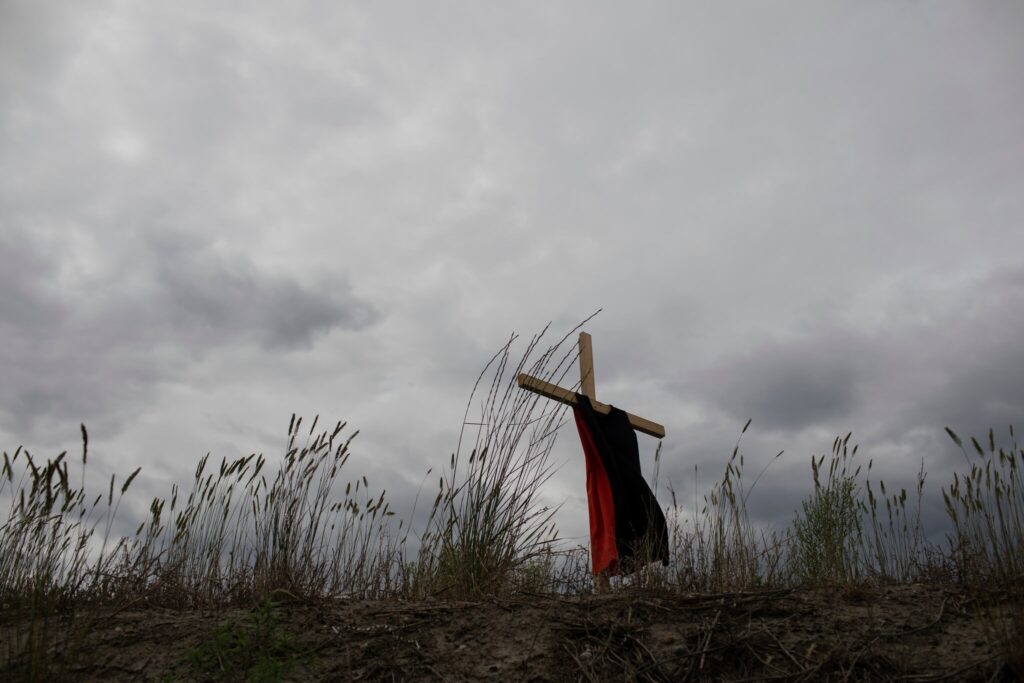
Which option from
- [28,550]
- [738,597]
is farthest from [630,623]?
[28,550]

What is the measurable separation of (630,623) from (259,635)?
4.71 ft

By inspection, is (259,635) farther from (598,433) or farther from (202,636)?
(598,433)

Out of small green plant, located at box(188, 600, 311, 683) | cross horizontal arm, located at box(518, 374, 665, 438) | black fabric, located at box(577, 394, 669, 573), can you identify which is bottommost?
small green plant, located at box(188, 600, 311, 683)

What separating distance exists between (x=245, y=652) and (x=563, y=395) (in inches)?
91.4

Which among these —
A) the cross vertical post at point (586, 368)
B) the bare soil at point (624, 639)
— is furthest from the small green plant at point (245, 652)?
the cross vertical post at point (586, 368)

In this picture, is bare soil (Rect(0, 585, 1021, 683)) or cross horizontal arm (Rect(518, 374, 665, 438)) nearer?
bare soil (Rect(0, 585, 1021, 683))

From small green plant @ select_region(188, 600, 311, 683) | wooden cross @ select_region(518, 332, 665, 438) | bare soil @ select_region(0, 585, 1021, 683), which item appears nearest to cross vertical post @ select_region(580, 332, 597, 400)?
wooden cross @ select_region(518, 332, 665, 438)

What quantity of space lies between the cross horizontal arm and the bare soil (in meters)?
1.44

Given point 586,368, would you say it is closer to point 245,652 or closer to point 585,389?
point 585,389

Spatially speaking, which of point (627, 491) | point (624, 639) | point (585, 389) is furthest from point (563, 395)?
point (624, 639)

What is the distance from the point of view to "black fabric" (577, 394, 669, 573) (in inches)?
163

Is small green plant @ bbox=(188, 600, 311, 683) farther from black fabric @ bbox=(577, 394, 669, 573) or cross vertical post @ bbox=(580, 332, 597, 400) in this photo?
cross vertical post @ bbox=(580, 332, 597, 400)

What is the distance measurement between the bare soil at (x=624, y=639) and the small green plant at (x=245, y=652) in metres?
0.05

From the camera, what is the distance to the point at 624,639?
2.82 m
